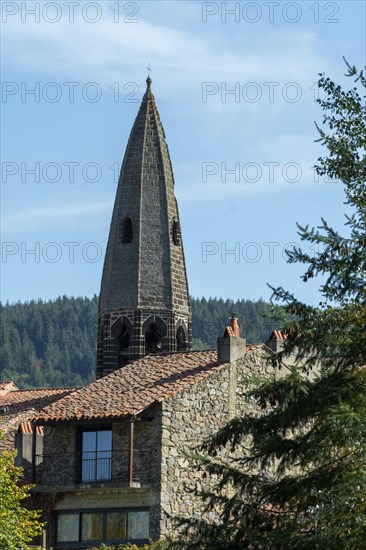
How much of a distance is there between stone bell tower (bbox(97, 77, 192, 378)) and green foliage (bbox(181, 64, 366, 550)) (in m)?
52.9

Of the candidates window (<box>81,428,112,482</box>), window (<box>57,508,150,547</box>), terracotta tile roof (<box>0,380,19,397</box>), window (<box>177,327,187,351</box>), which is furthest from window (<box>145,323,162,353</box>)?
window (<box>57,508,150,547</box>)

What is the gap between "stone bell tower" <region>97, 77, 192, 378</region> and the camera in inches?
3718

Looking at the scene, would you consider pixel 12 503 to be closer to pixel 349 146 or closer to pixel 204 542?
pixel 204 542

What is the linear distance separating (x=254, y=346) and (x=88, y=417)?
8122mm

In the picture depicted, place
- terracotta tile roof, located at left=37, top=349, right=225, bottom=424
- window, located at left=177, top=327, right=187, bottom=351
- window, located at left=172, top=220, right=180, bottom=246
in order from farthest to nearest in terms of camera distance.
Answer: window, located at left=172, top=220, right=180, bottom=246, window, located at left=177, top=327, right=187, bottom=351, terracotta tile roof, located at left=37, top=349, right=225, bottom=424

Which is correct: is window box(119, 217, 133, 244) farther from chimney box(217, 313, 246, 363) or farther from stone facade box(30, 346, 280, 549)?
stone facade box(30, 346, 280, 549)

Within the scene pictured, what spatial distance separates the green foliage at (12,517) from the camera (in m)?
56.7

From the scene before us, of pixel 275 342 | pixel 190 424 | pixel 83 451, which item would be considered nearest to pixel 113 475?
pixel 83 451

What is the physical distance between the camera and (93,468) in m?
65.7

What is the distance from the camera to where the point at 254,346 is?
6994cm

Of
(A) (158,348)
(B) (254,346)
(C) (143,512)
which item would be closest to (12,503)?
(C) (143,512)

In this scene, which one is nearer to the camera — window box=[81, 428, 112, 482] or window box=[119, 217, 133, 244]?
window box=[81, 428, 112, 482]

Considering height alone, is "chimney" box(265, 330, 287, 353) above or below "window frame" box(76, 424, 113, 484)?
above

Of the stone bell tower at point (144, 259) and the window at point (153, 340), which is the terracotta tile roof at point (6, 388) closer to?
the stone bell tower at point (144, 259)
